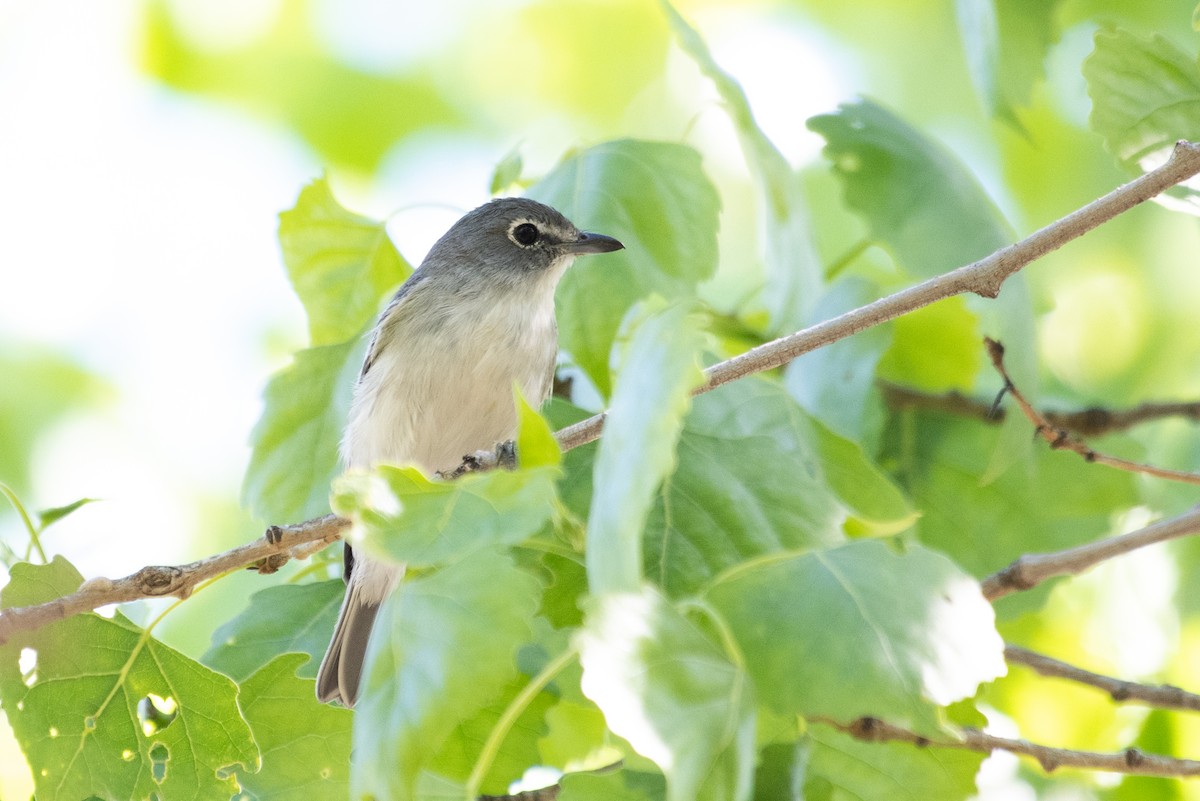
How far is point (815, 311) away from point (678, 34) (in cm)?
72

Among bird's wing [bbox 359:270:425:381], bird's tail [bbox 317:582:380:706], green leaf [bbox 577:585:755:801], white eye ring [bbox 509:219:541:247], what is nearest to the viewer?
green leaf [bbox 577:585:755:801]

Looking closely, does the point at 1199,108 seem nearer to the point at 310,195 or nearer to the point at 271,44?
the point at 310,195

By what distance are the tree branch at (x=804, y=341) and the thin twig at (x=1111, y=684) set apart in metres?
0.87

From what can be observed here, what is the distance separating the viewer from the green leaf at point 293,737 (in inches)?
78.0

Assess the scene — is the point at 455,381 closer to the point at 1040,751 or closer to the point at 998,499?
the point at 998,499

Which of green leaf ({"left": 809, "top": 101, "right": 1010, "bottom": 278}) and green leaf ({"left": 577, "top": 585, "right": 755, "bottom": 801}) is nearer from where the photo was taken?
green leaf ({"left": 577, "top": 585, "right": 755, "bottom": 801})

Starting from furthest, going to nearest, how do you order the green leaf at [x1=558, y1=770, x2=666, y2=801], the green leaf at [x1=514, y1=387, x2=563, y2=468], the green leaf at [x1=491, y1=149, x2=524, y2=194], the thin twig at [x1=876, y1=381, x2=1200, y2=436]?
the thin twig at [x1=876, y1=381, x2=1200, y2=436], the green leaf at [x1=491, y1=149, x2=524, y2=194], the green leaf at [x1=558, y1=770, x2=666, y2=801], the green leaf at [x1=514, y1=387, x2=563, y2=468]

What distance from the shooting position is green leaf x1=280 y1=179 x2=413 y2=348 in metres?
2.90

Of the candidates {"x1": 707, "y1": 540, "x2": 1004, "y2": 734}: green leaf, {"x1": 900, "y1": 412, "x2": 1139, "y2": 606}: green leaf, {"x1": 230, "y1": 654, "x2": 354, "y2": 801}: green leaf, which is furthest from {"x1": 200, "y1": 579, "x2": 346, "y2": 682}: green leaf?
{"x1": 900, "y1": 412, "x2": 1139, "y2": 606}: green leaf

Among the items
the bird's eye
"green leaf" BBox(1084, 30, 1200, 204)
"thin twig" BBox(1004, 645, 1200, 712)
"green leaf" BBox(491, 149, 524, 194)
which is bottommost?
"thin twig" BBox(1004, 645, 1200, 712)

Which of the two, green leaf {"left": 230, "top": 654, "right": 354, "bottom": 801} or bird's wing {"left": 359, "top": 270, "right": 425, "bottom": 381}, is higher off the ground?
bird's wing {"left": 359, "top": 270, "right": 425, "bottom": 381}

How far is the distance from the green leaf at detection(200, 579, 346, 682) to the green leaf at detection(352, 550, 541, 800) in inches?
40.0

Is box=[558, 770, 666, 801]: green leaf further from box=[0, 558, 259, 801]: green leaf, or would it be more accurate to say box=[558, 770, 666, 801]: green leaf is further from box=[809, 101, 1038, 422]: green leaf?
box=[809, 101, 1038, 422]: green leaf

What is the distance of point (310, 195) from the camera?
2918mm
